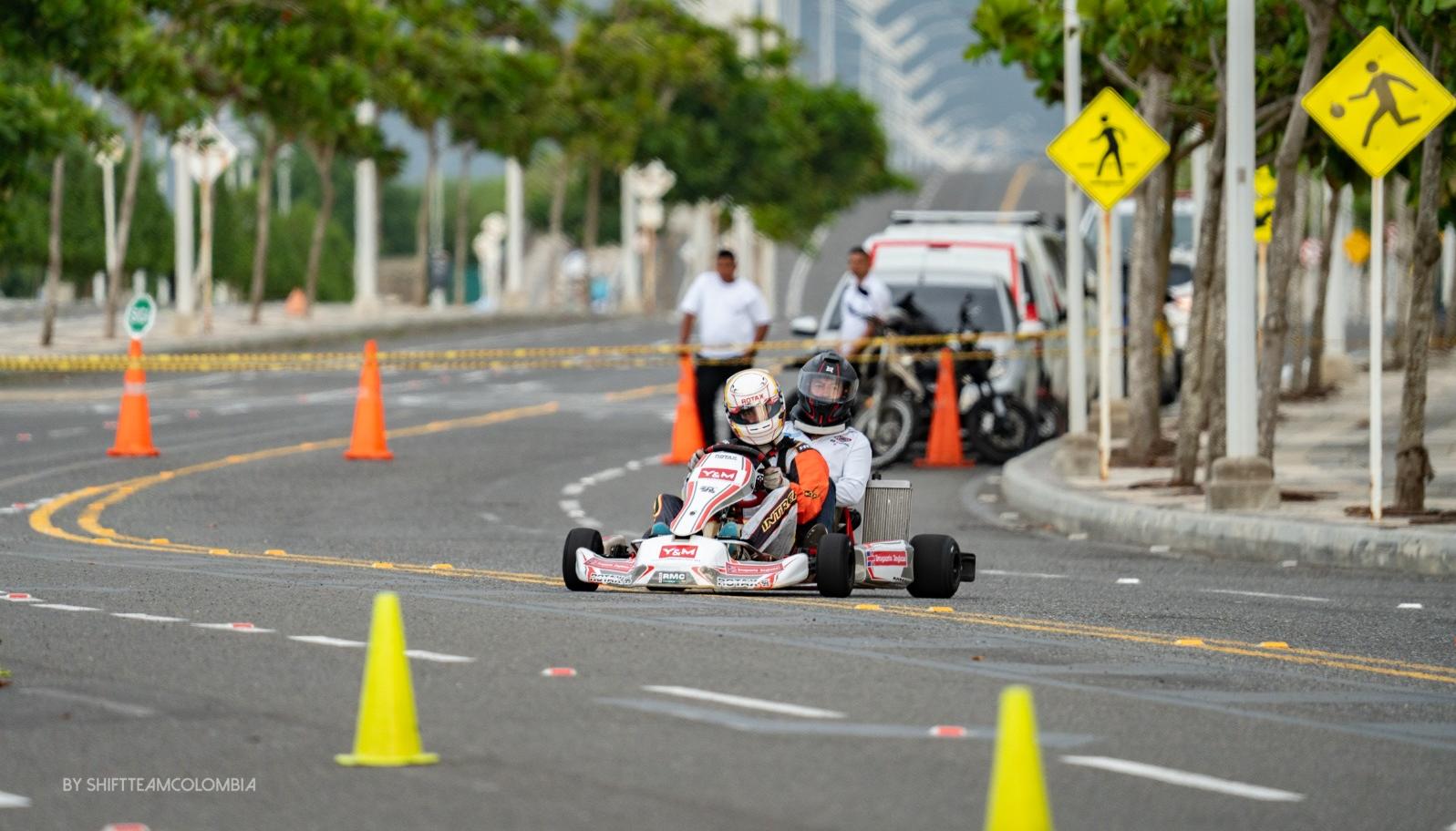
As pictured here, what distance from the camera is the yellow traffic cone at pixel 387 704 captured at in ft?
27.4

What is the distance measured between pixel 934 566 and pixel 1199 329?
9.78 m

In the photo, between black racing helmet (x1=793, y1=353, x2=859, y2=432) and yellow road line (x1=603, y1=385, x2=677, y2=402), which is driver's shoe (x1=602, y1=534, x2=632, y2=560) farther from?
yellow road line (x1=603, y1=385, x2=677, y2=402)

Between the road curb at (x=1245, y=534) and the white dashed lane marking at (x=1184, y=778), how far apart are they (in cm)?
850

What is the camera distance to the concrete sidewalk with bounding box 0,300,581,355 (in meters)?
49.2

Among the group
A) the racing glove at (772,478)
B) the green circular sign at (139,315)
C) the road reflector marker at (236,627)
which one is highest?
the green circular sign at (139,315)

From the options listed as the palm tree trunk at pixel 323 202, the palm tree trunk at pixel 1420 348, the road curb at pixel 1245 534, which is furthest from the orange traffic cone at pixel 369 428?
the palm tree trunk at pixel 323 202

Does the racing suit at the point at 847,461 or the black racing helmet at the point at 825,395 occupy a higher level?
the black racing helmet at the point at 825,395

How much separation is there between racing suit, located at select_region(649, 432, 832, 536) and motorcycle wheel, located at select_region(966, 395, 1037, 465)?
1333 cm

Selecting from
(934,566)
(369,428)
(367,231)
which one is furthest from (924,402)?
(367,231)

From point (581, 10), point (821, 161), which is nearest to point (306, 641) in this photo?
point (581, 10)

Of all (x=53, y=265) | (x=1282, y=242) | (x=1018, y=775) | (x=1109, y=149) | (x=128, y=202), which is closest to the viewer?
(x=1018, y=775)

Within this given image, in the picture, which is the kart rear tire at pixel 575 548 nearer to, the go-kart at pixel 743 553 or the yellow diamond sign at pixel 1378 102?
the go-kart at pixel 743 553

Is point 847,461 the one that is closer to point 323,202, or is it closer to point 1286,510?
point 1286,510

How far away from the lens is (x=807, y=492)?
14141 millimetres
